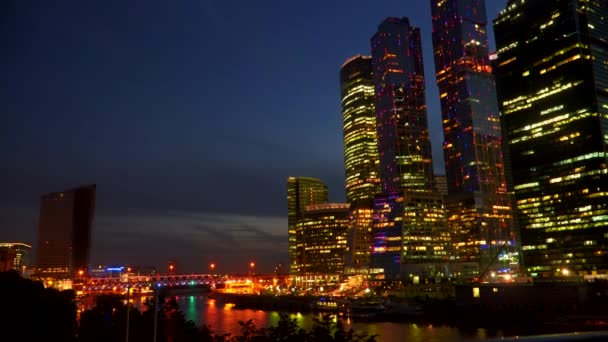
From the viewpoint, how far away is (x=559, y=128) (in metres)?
164

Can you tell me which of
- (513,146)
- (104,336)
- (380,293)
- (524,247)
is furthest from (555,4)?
(104,336)

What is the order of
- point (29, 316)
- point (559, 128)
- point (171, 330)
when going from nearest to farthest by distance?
point (29, 316) → point (171, 330) → point (559, 128)

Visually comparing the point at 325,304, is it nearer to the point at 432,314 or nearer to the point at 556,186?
the point at 432,314

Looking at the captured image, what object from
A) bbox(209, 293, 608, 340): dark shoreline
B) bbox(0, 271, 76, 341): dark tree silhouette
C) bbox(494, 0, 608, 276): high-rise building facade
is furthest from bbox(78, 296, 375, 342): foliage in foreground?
bbox(494, 0, 608, 276): high-rise building facade

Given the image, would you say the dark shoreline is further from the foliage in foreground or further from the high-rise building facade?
the high-rise building facade

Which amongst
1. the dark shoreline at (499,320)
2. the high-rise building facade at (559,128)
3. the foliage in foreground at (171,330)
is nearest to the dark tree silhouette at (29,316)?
the foliage in foreground at (171,330)

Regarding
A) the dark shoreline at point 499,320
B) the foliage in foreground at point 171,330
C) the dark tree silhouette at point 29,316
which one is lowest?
the dark shoreline at point 499,320

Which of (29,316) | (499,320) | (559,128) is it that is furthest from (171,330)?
(559,128)

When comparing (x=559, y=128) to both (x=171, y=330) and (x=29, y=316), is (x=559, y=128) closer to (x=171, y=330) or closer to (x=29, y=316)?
(x=171, y=330)

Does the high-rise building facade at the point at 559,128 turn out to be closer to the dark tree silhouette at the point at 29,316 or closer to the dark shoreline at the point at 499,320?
the dark shoreline at the point at 499,320

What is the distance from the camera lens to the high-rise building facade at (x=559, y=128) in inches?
6127

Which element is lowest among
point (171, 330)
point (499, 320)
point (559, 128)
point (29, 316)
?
point (499, 320)

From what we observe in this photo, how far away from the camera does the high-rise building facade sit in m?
156

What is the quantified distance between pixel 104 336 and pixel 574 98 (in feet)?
524
